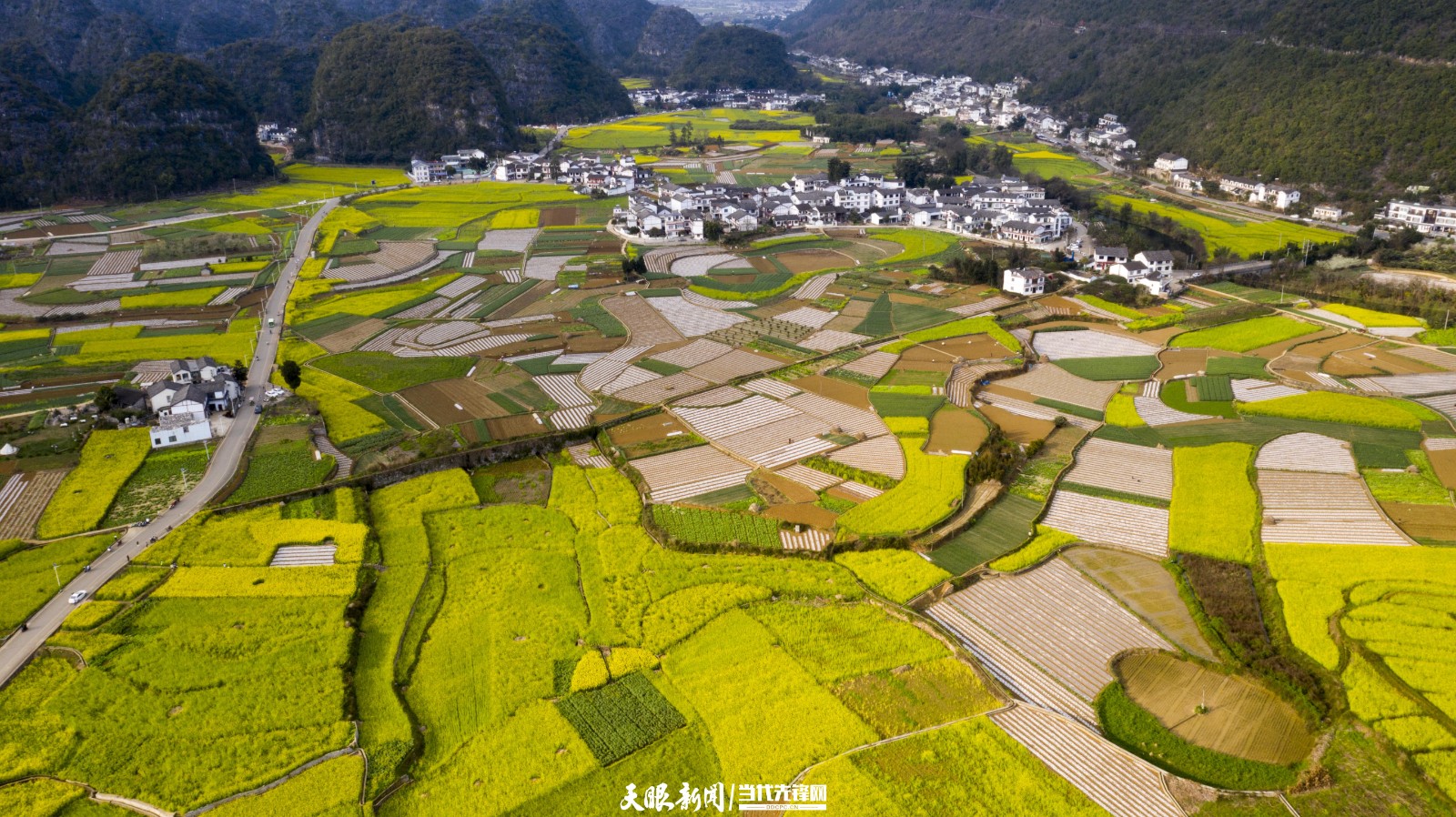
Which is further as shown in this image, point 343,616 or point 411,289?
point 411,289

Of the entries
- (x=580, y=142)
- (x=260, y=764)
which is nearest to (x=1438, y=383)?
(x=260, y=764)

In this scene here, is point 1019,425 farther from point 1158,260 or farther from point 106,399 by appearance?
point 106,399

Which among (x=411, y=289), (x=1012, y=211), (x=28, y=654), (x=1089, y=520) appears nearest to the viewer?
(x=28, y=654)

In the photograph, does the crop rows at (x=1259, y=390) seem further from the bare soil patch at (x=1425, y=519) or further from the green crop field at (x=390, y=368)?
the green crop field at (x=390, y=368)

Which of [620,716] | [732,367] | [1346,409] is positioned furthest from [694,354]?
[1346,409]

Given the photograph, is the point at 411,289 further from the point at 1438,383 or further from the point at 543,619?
the point at 1438,383

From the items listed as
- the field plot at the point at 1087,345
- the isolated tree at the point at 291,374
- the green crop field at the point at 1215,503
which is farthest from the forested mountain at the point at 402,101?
the green crop field at the point at 1215,503
